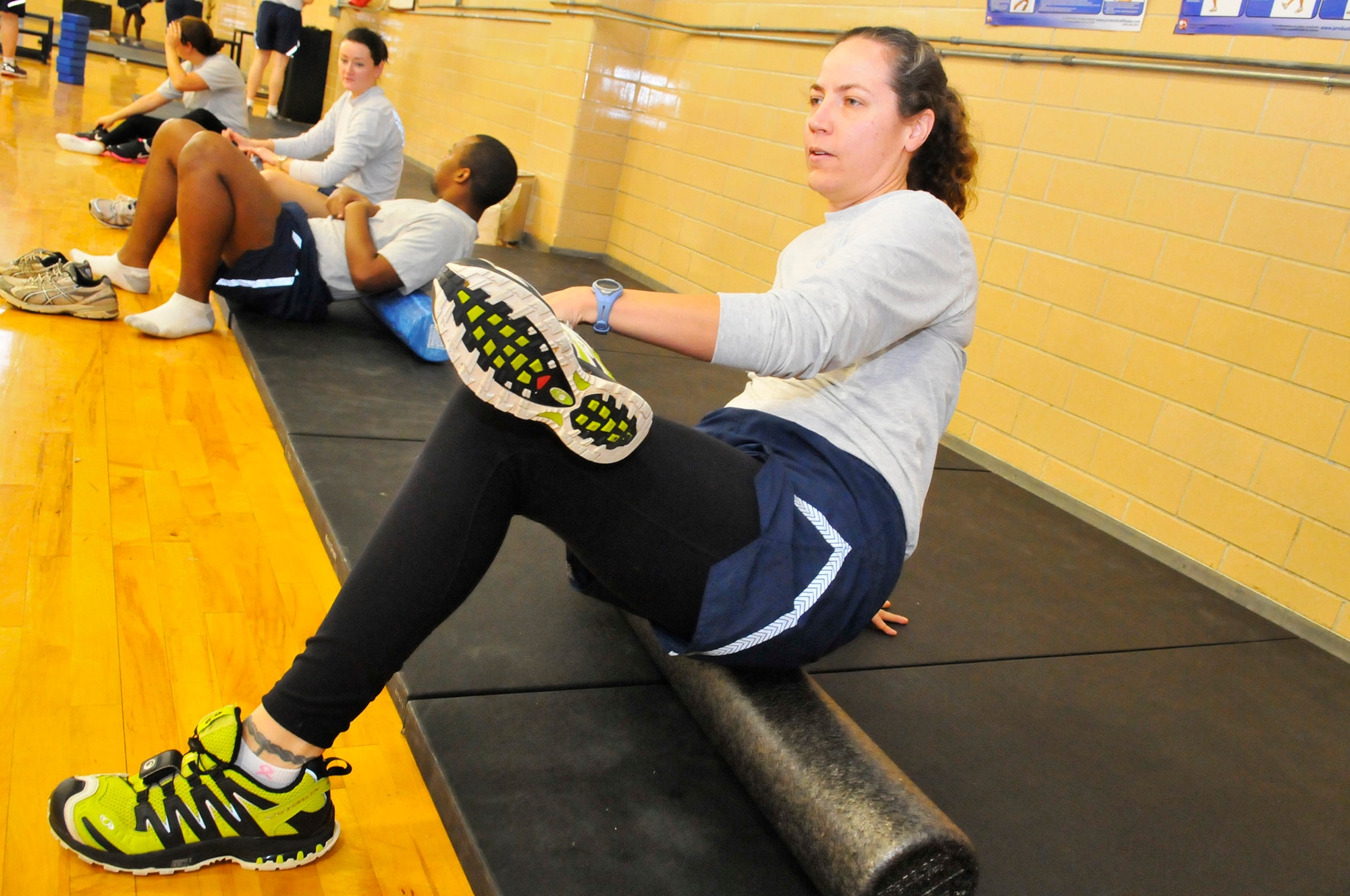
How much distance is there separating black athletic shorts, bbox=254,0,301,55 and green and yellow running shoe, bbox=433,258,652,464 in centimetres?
855

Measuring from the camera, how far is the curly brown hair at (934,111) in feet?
4.33

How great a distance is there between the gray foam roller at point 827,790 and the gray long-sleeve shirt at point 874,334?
27 centimetres

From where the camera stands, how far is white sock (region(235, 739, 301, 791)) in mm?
1132

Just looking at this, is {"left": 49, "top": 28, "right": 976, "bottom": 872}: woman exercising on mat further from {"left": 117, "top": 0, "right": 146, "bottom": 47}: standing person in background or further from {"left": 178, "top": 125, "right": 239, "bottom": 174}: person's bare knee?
{"left": 117, "top": 0, "right": 146, "bottom": 47}: standing person in background

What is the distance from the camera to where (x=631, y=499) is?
1085 millimetres

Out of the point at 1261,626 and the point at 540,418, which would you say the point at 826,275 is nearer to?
the point at 540,418

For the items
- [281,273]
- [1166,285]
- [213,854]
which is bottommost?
[213,854]

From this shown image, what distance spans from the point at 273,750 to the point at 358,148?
304cm

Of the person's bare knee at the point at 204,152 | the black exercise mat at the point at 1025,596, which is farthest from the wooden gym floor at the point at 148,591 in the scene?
the black exercise mat at the point at 1025,596

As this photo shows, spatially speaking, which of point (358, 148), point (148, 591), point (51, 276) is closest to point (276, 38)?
point (358, 148)

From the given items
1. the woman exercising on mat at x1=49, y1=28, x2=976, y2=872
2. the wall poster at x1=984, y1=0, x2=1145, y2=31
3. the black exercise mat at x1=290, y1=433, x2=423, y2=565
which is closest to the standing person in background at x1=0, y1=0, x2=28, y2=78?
the black exercise mat at x1=290, y1=433, x2=423, y2=565

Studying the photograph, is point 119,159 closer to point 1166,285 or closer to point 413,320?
point 413,320

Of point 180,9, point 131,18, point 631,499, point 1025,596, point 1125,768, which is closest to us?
point 631,499

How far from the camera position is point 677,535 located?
1.10 metres
